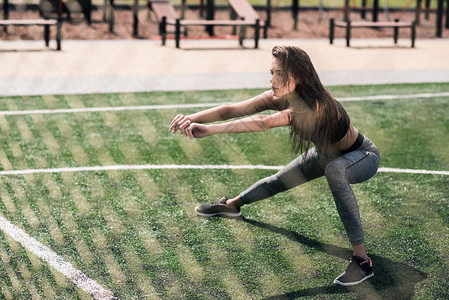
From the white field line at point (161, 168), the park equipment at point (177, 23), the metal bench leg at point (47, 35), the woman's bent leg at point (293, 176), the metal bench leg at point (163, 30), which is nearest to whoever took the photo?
the woman's bent leg at point (293, 176)

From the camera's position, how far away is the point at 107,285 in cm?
498

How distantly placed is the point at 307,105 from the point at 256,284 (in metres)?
1.32

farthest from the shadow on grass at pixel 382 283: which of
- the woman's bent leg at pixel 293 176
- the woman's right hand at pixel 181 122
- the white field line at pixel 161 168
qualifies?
the white field line at pixel 161 168

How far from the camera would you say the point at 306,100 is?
4809 mm

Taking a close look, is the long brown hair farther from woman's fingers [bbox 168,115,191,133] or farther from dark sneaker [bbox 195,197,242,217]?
dark sneaker [bbox 195,197,242,217]

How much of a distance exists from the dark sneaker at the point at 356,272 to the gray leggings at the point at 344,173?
0.46ft

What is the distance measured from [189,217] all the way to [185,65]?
353 inches

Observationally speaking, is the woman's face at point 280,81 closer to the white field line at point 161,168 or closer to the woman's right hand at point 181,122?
the woman's right hand at point 181,122

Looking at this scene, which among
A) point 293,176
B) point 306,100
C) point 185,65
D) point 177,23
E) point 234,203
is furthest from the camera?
point 177,23

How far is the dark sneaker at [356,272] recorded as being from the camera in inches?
199

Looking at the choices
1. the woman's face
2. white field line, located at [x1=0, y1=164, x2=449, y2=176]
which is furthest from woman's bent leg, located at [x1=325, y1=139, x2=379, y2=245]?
white field line, located at [x1=0, y1=164, x2=449, y2=176]

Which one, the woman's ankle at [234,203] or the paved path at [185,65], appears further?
the paved path at [185,65]

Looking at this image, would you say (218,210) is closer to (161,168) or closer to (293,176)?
(293,176)

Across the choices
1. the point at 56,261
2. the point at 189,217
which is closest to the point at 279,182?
the point at 189,217
